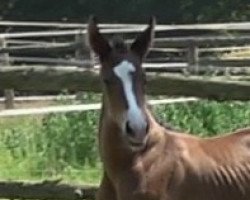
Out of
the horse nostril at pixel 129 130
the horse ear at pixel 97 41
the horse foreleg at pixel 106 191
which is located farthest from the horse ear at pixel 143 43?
the horse foreleg at pixel 106 191

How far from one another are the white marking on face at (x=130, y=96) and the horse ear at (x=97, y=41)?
0.18 metres

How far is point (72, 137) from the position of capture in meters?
8.90

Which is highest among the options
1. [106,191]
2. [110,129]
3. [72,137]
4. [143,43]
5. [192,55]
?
[143,43]

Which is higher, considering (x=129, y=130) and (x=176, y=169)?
(x=129, y=130)

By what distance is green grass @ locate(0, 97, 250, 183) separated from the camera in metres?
8.45

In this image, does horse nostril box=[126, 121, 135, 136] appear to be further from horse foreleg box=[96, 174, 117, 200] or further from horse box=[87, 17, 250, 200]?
horse foreleg box=[96, 174, 117, 200]

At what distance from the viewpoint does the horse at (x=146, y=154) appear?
4.98 meters

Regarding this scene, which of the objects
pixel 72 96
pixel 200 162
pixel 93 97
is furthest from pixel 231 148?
pixel 72 96

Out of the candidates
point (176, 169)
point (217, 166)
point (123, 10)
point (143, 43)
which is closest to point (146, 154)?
point (176, 169)

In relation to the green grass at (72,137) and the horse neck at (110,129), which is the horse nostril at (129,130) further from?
the green grass at (72,137)

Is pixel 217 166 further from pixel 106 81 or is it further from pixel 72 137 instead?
pixel 72 137

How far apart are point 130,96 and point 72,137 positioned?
13.3ft

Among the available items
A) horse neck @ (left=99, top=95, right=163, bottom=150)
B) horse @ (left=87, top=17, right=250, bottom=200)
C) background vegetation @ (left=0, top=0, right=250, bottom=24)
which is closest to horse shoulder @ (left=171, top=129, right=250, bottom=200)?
horse @ (left=87, top=17, right=250, bottom=200)

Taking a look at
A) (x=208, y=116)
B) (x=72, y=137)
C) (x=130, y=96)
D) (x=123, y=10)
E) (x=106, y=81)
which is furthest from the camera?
(x=123, y=10)
